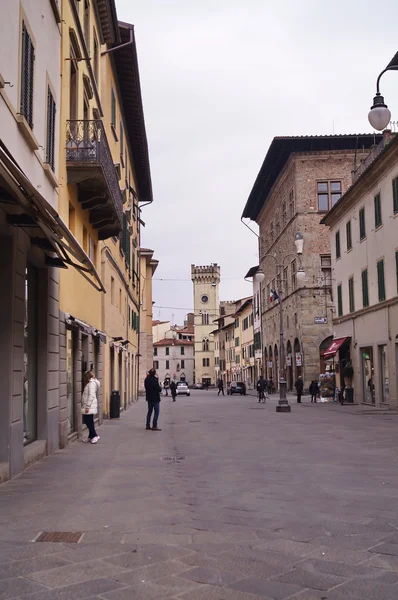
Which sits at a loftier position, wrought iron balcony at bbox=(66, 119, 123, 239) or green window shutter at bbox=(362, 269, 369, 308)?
wrought iron balcony at bbox=(66, 119, 123, 239)

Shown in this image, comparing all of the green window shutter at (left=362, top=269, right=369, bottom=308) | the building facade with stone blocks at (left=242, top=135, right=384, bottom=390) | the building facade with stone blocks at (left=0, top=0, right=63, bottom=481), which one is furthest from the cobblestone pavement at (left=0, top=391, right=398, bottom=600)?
the building facade with stone blocks at (left=242, top=135, right=384, bottom=390)

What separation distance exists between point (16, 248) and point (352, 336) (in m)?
26.2

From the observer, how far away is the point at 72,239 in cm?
954

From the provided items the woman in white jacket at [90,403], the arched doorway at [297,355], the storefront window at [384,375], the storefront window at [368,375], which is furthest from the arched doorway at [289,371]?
the woman in white jacket at [90,403]

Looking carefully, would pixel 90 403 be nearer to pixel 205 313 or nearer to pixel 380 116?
pixel 380 116

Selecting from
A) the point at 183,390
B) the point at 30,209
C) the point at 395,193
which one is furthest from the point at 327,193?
the point at 30,209

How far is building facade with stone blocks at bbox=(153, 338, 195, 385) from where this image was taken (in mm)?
132750

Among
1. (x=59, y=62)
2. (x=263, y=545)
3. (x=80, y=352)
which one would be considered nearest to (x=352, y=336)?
(x=80, y=352)

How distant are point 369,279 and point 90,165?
60.4 ft

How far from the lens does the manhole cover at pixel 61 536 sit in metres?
6.43

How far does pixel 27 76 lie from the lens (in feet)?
35.2

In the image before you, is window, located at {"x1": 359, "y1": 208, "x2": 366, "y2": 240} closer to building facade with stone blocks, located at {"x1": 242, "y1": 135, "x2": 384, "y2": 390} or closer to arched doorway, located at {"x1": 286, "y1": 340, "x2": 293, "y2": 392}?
building facade with stone blocks, located at {"x1": 242, "y1": 135, "x2": 384, "y2": 390}

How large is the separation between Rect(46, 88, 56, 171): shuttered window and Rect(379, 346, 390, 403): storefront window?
63.8 feet

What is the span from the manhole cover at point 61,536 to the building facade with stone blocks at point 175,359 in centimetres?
12574
